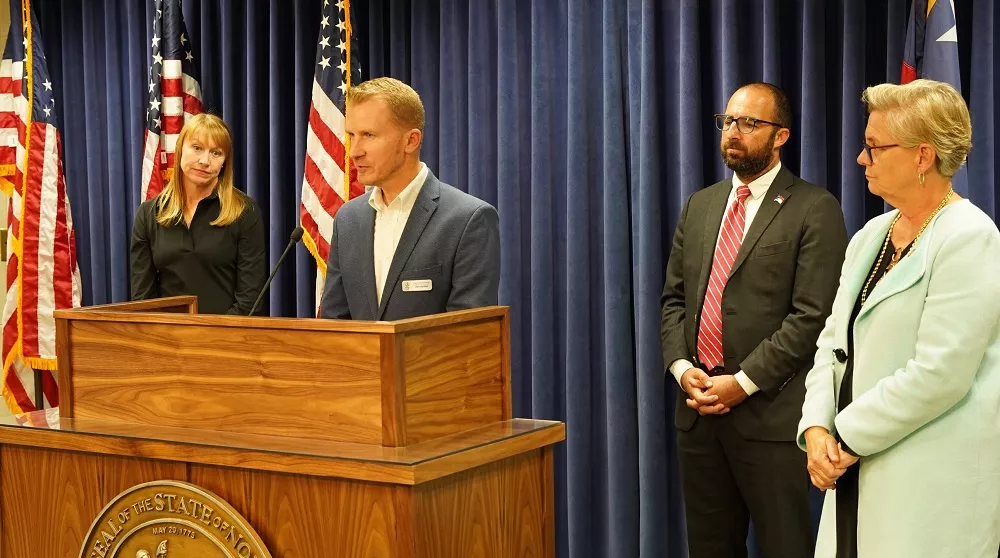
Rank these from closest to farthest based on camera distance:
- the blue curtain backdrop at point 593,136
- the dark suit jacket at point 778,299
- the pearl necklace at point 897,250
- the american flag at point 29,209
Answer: the pearl necklace at point 897,250 < the dark suit jacket at point 778,299 < the blue curtain backdrop at point 593,136 < the american flag at point 29,209

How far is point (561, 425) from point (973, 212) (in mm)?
967

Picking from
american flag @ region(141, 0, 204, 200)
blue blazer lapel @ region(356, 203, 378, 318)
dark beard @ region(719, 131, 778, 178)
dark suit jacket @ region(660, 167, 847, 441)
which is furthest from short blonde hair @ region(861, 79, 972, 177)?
american flag @ region(141, 0, 204, 200)

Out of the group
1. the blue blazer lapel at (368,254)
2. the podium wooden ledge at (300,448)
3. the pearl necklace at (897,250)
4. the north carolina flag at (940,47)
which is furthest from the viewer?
the north carolina flag at (940,47)

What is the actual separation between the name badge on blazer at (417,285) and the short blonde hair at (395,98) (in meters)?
0.40

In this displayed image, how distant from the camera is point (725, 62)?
3980 mm

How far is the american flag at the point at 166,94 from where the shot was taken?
5.10 meters

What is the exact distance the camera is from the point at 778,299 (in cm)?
334

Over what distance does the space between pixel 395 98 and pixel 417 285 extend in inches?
18.8

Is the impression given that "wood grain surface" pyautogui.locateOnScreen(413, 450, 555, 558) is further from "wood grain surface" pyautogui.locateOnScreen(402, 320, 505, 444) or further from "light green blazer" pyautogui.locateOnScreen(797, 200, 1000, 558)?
"light green blazer" pyautogui.locateOnScreen(797, 200, 1000, 558)

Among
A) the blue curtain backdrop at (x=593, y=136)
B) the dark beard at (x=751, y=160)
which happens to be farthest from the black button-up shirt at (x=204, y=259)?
the dark beard at (x=751, y=160)

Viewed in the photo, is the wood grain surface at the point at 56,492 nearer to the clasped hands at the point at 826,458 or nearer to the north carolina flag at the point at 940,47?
the clasped hands at the point at 826,458

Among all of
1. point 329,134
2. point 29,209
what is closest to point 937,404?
point 329,134

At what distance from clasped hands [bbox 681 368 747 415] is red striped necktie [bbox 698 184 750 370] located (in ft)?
0.22

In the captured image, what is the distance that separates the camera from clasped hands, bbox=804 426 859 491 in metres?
2.39
